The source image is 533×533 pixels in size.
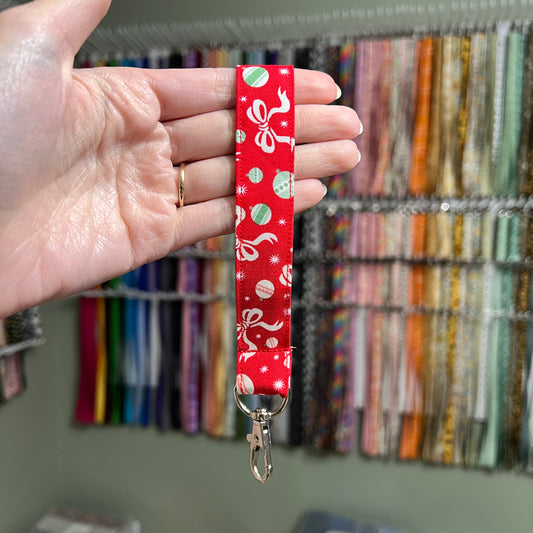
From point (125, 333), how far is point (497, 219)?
119cm

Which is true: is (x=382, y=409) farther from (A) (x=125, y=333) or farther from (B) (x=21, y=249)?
(B) (x=21, y=249)

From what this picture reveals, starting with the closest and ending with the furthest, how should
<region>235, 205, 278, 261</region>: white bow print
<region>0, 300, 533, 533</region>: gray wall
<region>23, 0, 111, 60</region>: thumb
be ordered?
<region>23, 0, 111, 60</region>: thumb
<region>235, 205, 278, 261</region>: white bow print
<region>0, 300, 533, 533</region>: gray wall

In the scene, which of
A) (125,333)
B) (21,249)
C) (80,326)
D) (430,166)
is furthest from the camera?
(80,326)

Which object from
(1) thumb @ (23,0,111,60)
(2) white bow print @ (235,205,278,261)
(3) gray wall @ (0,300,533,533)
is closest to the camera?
(1) thumb @ (23,0,111,60)

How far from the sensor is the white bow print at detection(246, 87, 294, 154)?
26.6 inches

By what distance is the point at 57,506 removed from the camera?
6.19ft

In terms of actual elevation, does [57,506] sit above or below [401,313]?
below

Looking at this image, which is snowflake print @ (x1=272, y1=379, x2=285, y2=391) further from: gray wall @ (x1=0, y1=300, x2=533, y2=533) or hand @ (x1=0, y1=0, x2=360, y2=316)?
gray wall @ (x1=0, y1=300, x2=533, y2=533)

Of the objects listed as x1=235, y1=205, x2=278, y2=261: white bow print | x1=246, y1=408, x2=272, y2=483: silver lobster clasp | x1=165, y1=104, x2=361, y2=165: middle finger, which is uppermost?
x1=165, y1=104, x2=361, y2=165: middle finger

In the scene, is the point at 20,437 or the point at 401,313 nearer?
the point at 401,313

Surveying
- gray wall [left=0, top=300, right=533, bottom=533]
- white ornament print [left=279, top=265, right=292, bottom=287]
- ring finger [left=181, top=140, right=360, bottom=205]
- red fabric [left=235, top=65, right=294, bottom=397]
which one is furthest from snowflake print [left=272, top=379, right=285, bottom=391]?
gray wall [left=0, top=300, right=533, bottom=533]

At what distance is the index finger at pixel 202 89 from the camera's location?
69 centimetres

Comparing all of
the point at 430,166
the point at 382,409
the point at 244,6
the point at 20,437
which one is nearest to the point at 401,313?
the point at 382,409

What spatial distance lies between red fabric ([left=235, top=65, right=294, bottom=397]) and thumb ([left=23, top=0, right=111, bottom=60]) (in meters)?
0.19
